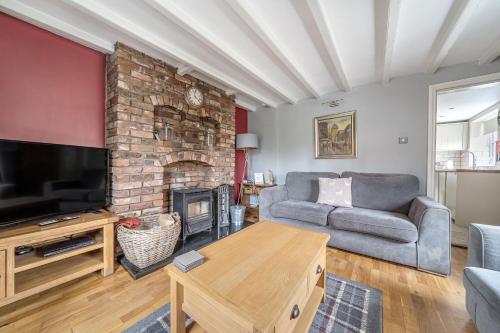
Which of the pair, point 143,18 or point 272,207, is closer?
point 143,18

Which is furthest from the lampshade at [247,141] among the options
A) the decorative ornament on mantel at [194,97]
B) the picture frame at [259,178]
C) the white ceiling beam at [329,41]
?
the white ceiling beam at [329,41]

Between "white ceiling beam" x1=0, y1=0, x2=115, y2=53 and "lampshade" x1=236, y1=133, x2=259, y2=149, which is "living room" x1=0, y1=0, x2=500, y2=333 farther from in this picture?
"lampshade" x1=236, y1=133, x2=259, y2=149

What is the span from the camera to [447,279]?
5.31 ft

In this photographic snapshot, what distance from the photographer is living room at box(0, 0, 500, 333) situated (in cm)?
113

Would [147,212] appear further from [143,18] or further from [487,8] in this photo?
[487,8]

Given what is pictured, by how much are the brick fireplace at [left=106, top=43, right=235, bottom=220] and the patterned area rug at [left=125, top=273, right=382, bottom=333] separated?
112cm

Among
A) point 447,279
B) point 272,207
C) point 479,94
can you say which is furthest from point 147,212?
point 479,94

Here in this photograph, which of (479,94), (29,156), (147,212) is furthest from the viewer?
(479,94)

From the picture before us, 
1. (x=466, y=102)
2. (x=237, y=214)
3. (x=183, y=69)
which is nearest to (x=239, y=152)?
(x=237, y=214)

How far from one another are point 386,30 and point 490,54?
1.39 meters

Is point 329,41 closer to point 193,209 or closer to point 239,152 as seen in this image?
point 193,209

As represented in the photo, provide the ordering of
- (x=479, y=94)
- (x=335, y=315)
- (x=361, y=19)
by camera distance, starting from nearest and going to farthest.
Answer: (x=335, y=315), (x=361, y=19), (x=479, y=94)

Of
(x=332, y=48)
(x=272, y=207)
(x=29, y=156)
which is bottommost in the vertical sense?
(x=272, y=207)

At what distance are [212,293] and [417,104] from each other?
322 centimetres
